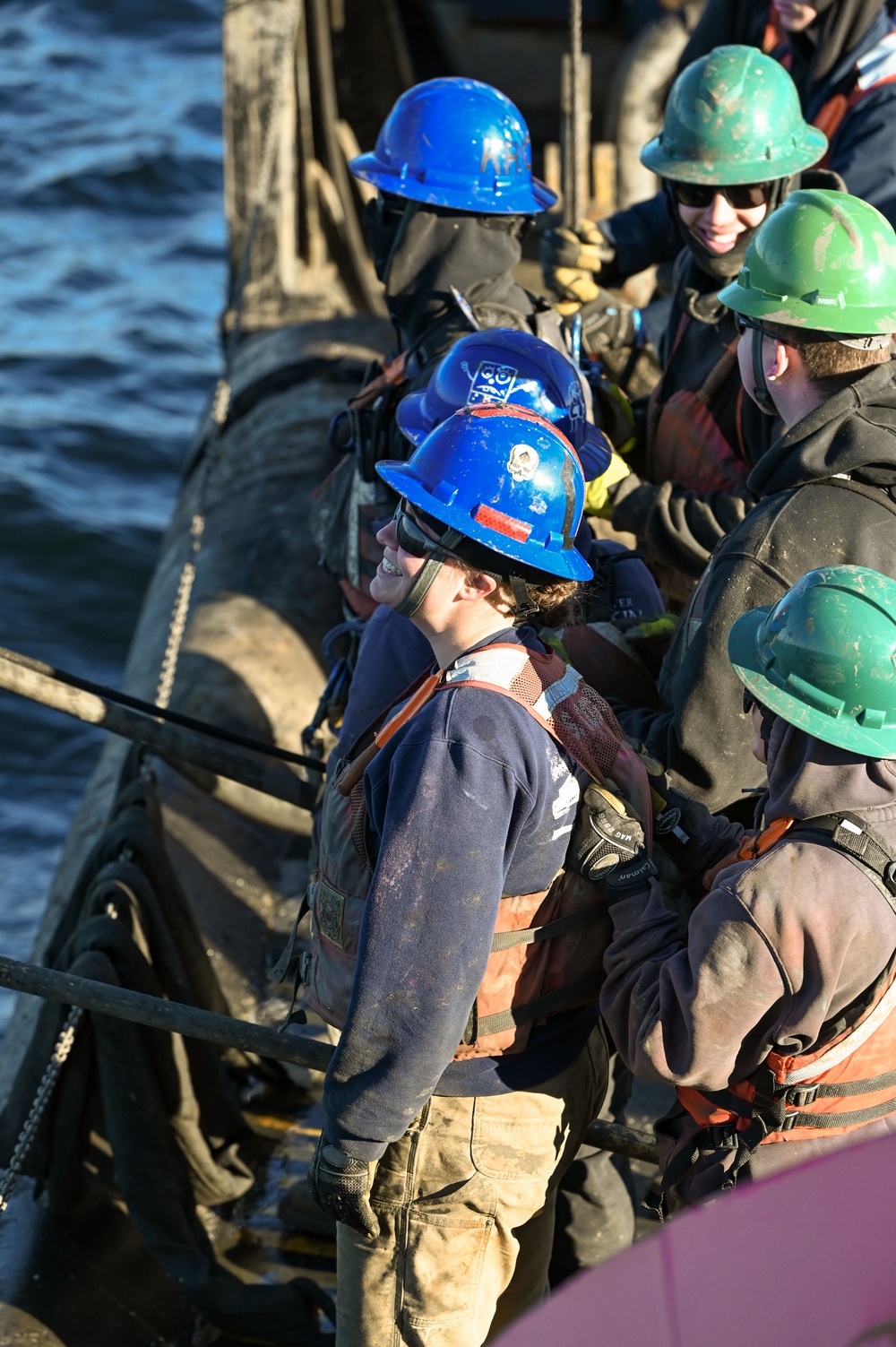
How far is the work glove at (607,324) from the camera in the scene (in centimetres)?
434

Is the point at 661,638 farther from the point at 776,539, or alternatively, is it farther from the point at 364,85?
the point at 364,85

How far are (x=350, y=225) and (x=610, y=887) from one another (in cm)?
707

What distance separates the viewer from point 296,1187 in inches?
150

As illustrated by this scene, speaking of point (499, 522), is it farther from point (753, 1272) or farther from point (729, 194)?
point (729, 194)

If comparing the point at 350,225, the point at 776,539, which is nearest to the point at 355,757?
the point at 776,539

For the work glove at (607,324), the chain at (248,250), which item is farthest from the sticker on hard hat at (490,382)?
the chain at (248,250)

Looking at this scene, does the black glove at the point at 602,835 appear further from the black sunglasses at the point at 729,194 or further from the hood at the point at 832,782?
the black sunglasses at the point at 729,194

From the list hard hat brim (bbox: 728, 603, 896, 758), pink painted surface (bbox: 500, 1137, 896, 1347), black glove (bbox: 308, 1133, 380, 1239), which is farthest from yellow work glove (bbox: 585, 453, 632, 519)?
pink painted surface (bbox: 500, 1137, 896, 1347)

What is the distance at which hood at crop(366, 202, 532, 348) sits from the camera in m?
3.73

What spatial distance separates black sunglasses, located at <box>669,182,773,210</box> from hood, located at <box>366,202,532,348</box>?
18.2 inches

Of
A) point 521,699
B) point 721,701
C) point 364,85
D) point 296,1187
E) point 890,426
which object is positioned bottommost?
point 296,1187

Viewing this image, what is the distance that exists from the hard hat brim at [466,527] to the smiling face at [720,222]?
56.6 inches

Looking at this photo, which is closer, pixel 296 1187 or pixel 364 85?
pixel 296 1187

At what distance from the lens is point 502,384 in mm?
3057
